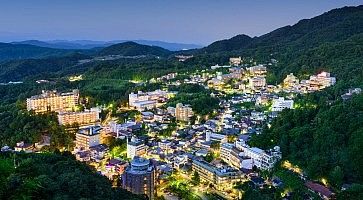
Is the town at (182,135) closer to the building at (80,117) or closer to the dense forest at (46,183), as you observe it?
the building at (80,117)

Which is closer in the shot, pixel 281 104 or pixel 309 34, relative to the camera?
pixel 281 104

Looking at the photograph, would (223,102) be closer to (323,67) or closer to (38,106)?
(323,67)

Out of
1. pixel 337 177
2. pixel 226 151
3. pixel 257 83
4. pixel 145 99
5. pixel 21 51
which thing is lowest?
pixel 226 151

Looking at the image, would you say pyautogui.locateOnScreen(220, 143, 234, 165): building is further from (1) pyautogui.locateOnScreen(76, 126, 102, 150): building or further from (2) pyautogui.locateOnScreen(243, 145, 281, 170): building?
(1) pyautogui.locateOnScreen(76, 126, 102, 150): building

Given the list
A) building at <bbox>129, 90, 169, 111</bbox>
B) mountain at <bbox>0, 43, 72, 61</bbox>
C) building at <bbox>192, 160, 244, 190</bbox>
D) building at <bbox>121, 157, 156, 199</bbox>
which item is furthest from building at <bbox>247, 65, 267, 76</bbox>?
mountain at <bbox>0, 43, 72, 61</bbox>

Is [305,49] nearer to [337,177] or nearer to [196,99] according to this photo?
[196,99]

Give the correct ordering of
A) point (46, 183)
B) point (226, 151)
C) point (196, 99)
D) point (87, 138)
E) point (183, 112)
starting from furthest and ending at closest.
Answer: point (196, 99) < point (183, 112) < point (87, 138) < point (226, 151) < point (46, 183)

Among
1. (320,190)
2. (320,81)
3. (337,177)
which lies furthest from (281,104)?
(320,190)
